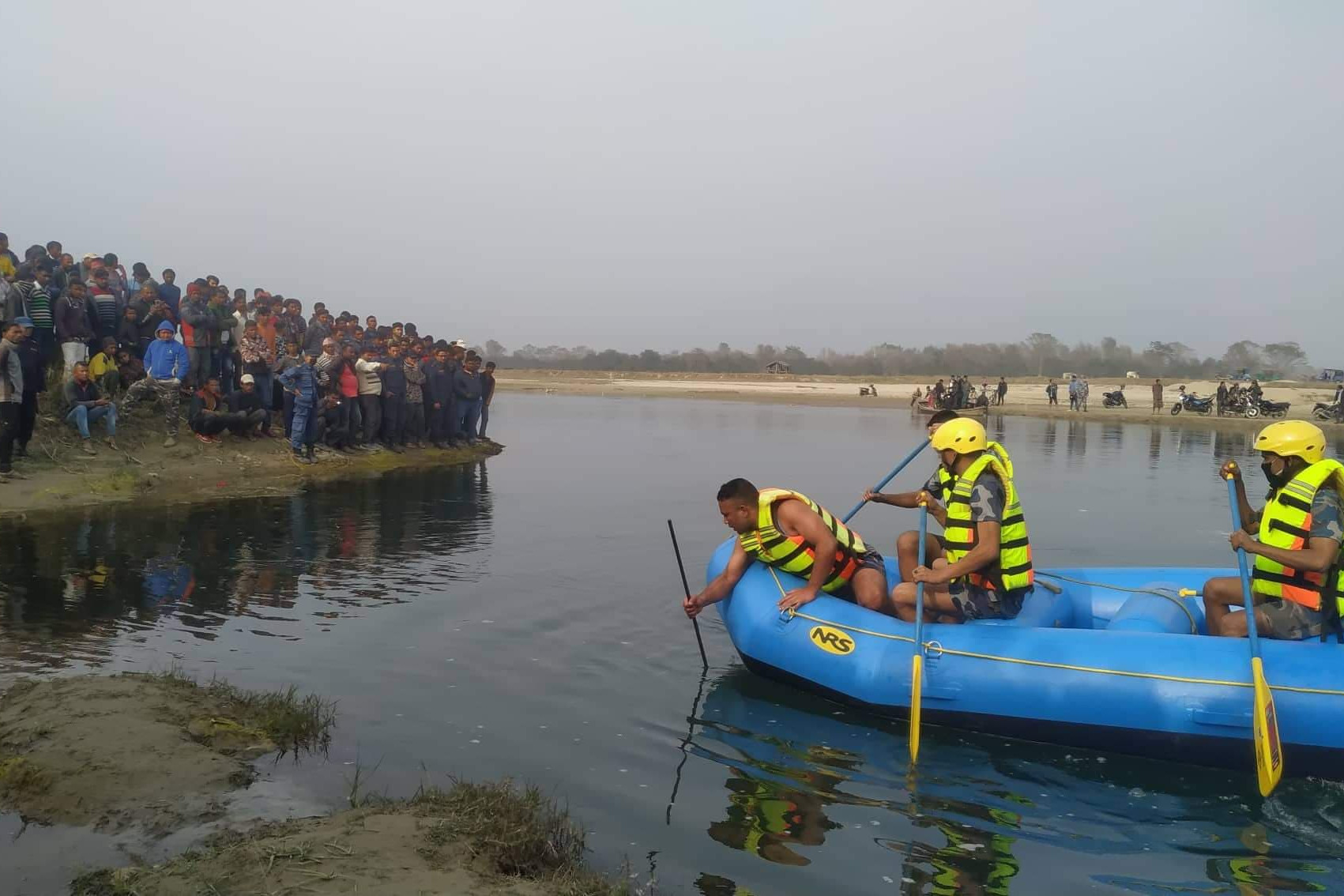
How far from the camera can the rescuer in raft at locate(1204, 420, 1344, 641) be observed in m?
6.04

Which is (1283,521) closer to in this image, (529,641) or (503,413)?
(529,641)

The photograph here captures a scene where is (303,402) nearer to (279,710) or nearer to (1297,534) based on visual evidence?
(279,710)

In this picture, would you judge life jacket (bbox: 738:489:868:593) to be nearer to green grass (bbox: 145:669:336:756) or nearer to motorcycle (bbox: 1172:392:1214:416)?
green grass (bbox: 145:669:336:756)

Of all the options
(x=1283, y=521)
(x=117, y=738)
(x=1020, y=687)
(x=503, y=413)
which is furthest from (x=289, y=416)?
(x=503, y=413)

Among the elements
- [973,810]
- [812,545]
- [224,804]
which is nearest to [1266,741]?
[973,810]

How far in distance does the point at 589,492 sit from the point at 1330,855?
13010 mm

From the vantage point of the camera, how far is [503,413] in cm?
4219

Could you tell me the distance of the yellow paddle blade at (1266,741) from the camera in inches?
222

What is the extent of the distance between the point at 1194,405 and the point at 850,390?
28516 millimetres

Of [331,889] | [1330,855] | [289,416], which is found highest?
[289,416]

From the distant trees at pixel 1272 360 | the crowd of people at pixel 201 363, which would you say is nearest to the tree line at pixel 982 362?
the distant trees at pixel 1272 360

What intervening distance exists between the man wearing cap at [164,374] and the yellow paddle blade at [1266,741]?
1471cm

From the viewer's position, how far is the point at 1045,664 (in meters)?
6.42

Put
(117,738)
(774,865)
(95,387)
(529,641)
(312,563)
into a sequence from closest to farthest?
(774,865) < (117,738) < (529,641) < (312,563) < (95,387)
